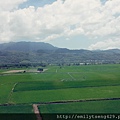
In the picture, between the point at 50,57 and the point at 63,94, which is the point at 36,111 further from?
the point at 50,57

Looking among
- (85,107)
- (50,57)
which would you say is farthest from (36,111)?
(50,57)

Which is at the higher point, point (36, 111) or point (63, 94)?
point (36, 111)

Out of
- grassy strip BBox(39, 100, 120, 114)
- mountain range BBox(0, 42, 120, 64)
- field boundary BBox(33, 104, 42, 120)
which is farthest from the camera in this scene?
mountain range BBox(0, 42, 120, 64)

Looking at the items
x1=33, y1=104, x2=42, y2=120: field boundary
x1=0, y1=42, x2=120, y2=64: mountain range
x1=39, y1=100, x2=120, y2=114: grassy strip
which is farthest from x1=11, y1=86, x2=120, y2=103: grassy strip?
x1=0, y1=42, x2=120, y2=64: mountain range

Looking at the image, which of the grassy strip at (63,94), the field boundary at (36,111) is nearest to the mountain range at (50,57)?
the grassy strip at (63,94)

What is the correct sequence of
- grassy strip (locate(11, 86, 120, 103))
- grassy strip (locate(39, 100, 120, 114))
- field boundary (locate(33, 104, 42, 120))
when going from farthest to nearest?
1. grassy strip (locate(11, 86, 120, 103))
2. grassy strip (locate(39, 100, 120, 114))
3. field boundary (locate(33, 104, 42, 120))

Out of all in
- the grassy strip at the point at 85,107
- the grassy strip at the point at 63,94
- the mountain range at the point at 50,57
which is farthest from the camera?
the mountain range at the point at 50,57

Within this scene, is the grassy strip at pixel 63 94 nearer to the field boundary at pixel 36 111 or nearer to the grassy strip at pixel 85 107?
the field boundary at pixel 36 111

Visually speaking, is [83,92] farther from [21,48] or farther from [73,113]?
[21,48]

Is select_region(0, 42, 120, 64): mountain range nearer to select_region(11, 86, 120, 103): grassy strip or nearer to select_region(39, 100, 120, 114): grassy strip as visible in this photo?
select_region(11, 86, 120, 103): grassy strip

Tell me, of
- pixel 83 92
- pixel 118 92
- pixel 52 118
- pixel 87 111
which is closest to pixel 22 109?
pixel 52 118

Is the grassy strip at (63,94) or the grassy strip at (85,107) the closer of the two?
the grassy strip at (85,107)

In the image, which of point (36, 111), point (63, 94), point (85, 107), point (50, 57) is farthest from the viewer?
point (50, 57)
